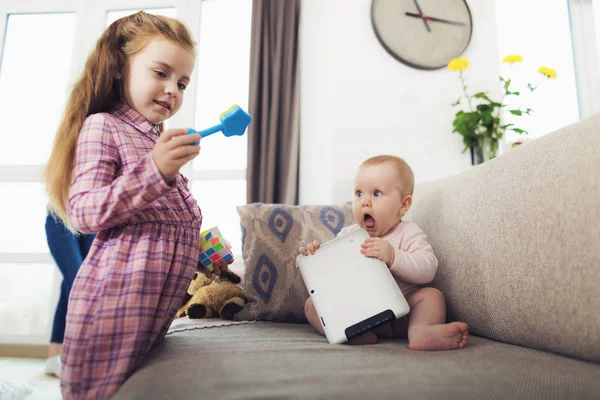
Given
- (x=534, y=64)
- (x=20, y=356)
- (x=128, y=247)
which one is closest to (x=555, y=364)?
(x=128, y=247)

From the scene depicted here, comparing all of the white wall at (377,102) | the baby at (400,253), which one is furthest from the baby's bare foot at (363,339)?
the white wall at (377,102)

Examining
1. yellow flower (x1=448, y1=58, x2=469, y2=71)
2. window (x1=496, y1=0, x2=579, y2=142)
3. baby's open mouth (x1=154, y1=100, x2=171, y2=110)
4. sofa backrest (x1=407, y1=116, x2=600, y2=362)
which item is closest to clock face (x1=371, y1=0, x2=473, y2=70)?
yellow flower (x1=448, y1=58, x2=469, y2=71)

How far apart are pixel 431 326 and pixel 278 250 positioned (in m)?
0.56

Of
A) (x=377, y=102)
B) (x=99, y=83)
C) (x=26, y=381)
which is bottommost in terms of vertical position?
(x=26, y=381)

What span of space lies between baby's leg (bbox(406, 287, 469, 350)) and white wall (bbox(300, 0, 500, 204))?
3.67 feet

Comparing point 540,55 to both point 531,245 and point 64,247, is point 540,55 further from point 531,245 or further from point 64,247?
point 64,247

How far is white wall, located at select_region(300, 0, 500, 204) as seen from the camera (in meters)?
2.09

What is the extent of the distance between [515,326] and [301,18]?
231 centimetres

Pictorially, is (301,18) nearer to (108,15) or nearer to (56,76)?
(108,15)

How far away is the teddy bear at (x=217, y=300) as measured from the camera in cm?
128

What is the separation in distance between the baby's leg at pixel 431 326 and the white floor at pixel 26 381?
152cm

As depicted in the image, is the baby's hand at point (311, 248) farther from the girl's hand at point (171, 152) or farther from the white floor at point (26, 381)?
the white floor at point (26, 381)

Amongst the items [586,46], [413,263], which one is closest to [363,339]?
[413,263]

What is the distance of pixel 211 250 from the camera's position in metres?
1.09
